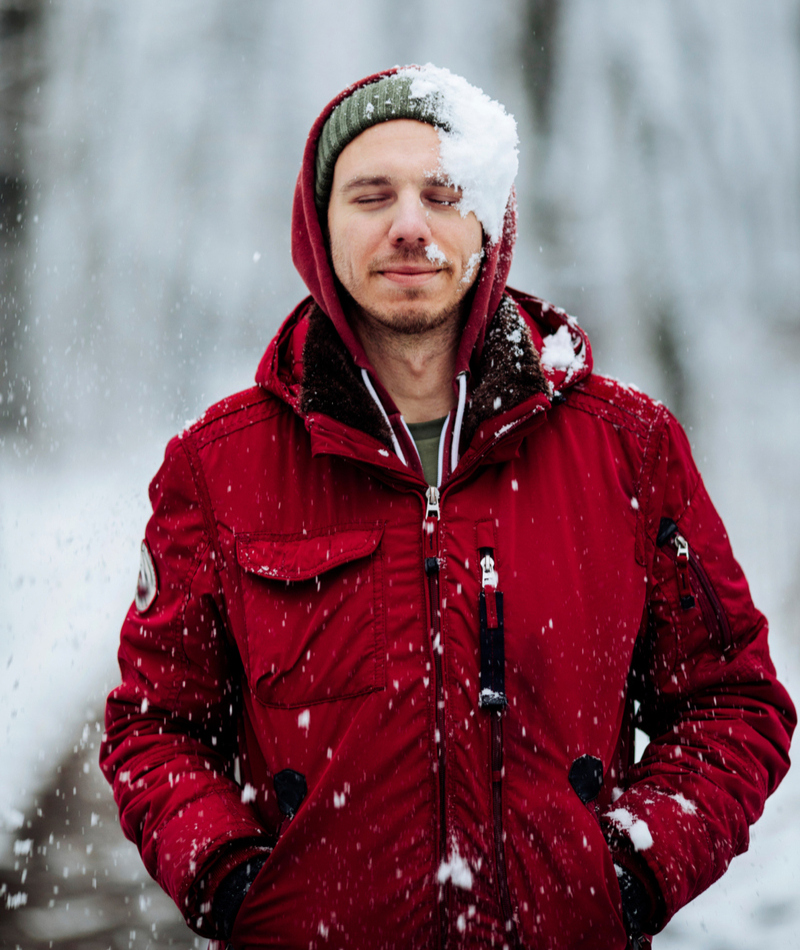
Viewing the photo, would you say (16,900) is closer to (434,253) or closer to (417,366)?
(417,366)

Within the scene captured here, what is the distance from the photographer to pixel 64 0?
3.12 meters

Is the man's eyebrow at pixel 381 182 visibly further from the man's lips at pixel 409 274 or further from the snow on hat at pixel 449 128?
the man's lips at pixel 409 274

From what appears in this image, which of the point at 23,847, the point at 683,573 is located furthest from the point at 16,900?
the point at 683,573

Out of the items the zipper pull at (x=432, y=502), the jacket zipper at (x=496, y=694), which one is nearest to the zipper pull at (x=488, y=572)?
the jacket zipper at (x=496, y=694)

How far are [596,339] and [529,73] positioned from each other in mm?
1085

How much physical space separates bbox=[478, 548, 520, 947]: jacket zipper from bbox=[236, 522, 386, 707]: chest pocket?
0.54 feet

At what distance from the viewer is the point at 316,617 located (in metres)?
1.29

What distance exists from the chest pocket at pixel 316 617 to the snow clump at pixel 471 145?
64 centimetres

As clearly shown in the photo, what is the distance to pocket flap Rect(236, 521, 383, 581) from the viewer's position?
130 cm

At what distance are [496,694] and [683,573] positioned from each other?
40 centimetres

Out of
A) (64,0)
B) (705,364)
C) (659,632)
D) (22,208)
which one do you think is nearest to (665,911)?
(659,632)

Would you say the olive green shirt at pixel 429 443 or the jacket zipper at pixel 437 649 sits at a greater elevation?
the olive green shirt at pixel 429 443

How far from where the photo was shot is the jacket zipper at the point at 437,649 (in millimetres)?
1183

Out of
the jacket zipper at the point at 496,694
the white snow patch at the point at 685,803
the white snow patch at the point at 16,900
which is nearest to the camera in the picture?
the jacket zipper at the point at 496,694
